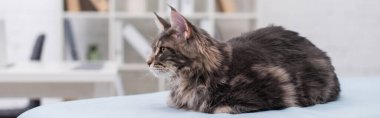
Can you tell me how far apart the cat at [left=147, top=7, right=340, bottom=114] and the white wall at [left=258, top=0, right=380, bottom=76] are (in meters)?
1.99

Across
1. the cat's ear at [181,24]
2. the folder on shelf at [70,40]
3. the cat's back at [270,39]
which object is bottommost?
the folder on shelf at [70,40]

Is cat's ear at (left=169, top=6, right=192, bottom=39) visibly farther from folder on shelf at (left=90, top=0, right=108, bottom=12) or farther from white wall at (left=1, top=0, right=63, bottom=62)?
white wall at (left=1, top=0, right=63, bottom=62)

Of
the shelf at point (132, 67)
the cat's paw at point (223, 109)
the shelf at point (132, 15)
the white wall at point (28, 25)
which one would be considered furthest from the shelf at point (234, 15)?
the cat's paw at point (223, 109)

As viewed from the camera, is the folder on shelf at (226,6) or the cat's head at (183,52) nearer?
the cat's head at (183,52)

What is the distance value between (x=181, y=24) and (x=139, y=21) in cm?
209

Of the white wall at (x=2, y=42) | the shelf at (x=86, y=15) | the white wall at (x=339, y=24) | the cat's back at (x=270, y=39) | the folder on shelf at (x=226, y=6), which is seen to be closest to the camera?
the cat's back at (x=270, y=39)

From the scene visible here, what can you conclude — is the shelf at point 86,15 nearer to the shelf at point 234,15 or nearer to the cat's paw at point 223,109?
the shelf at point 234,15

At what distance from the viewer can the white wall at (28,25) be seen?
295cm

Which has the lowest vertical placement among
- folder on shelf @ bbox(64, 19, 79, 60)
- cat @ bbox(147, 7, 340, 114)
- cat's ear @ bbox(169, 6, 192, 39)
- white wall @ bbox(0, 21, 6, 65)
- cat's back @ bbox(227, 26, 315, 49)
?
folder on shelf @ bbox(64, 19, 79, 60)

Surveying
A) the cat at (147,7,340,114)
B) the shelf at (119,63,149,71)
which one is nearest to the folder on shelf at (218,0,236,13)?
the shelf at (119,63,149,71)

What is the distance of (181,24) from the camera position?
98cm

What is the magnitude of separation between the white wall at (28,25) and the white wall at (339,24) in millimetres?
1414

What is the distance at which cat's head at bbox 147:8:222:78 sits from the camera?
39.0 inches

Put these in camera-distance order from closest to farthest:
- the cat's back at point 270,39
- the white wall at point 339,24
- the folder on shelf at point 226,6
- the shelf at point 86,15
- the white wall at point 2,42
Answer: the cat's back at point 270,39 → the white wall at point 2,42 → the shelf at point 86,15 → the folder on shelf at point 226,6 → the white wall at point 339,24
